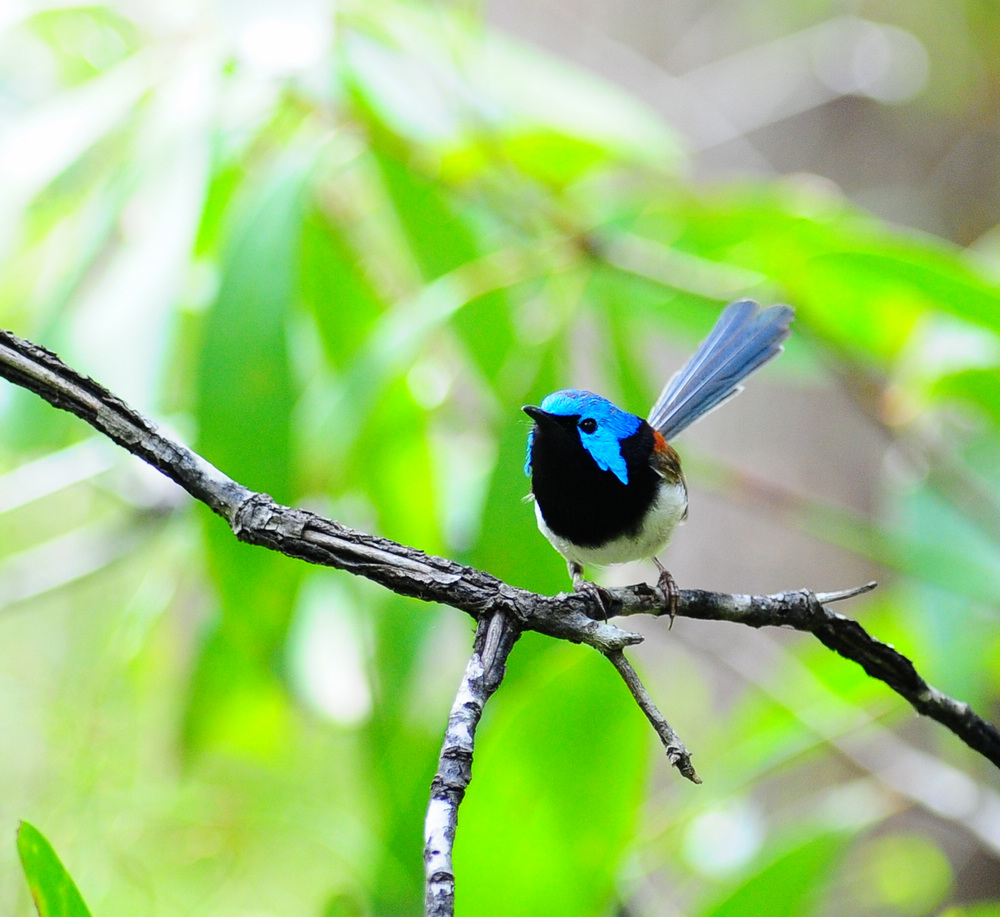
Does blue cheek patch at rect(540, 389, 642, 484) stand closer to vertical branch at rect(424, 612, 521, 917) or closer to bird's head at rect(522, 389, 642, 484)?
bird's head at rect(522, 389, 642, 484)

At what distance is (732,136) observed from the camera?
10.3 ft

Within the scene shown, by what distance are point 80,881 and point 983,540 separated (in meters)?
2.77

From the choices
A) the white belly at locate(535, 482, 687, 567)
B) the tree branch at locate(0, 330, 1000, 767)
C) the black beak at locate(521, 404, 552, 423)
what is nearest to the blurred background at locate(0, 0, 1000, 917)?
the white belly at locate(535, 482, 687, 567)

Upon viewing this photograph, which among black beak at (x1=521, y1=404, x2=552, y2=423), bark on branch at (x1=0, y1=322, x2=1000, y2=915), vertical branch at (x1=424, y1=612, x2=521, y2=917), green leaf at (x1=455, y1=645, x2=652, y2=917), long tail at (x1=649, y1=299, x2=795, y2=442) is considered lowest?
green leaf at (x1=455, y1=645, x2=652, y2=917)

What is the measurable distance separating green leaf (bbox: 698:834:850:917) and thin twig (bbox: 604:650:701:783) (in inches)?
48.7

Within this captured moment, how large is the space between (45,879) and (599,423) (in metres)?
1.00

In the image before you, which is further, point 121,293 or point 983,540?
point 983,540

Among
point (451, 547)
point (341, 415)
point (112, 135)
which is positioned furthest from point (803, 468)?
point (112, 135)

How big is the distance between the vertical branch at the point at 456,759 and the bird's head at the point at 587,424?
61 cm

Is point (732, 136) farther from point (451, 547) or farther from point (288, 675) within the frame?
point (288, 675)

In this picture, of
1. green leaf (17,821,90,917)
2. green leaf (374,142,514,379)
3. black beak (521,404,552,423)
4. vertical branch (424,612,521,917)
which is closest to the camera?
vertical branch (424,612,521,917)

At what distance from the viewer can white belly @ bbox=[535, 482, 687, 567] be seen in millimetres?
1639

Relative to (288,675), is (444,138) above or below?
above

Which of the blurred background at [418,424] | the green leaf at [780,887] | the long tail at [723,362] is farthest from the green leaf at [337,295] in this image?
the green leaf at [780,887]
